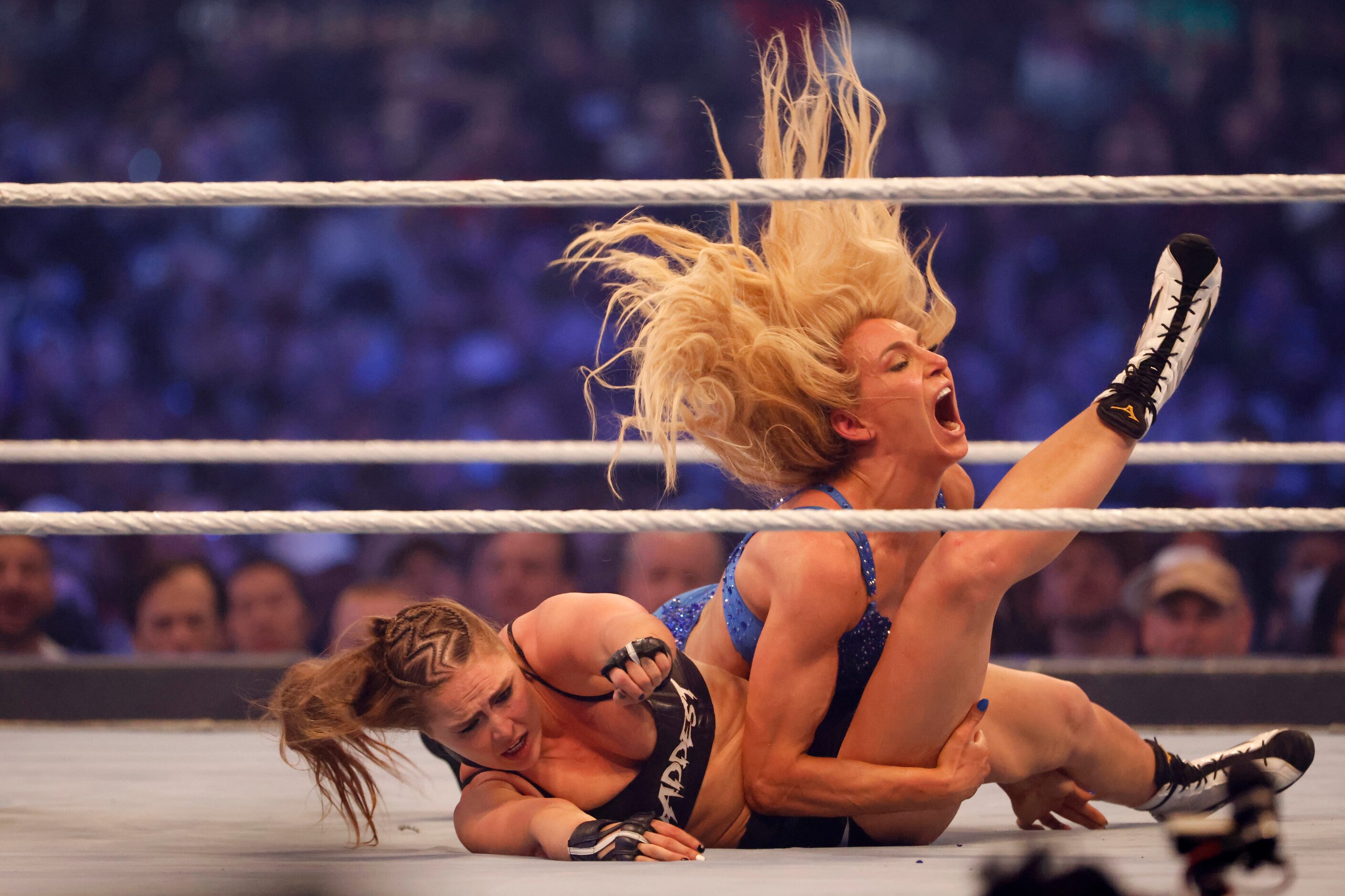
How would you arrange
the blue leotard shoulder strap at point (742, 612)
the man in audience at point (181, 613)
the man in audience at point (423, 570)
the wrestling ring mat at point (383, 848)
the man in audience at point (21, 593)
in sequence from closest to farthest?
the wrestling ring mat at point (383, 848) → the blue leotard shoulder strap at point (742, 612) → the man in audience at point (21, 593) → the man in audience at point (181, 613) → the man in audience at point (423, 570)

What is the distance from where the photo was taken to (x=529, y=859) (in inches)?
44.1

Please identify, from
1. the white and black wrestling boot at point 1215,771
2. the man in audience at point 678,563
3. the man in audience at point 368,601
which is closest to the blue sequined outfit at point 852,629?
the white and black wrestling boot at point 1215,771

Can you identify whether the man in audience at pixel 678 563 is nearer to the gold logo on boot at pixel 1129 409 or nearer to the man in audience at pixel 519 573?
the man in audience at pixel 519 573

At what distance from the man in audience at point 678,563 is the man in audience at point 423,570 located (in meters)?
0.51

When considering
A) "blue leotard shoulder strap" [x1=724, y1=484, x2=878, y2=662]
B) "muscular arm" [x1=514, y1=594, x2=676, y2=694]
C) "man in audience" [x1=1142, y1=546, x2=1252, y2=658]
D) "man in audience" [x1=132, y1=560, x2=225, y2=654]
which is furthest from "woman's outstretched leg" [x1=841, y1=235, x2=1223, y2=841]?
"man in audience" [x1=132, y1=560, x2=225, y2=654]

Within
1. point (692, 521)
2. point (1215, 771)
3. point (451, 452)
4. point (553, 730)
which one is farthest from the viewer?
point (451, 452)

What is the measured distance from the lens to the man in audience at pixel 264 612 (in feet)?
9.04

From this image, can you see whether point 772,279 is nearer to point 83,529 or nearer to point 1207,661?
point 83,529

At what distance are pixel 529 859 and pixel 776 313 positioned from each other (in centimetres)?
62

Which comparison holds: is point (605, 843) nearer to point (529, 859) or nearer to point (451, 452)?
point (529, 859)

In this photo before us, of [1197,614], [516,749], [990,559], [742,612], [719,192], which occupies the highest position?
[719,192]

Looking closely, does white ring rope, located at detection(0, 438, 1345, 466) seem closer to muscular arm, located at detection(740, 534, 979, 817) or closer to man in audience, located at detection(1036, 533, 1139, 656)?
muscular arm, located at detection(740, 534, 979, 817)

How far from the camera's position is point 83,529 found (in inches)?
41.0

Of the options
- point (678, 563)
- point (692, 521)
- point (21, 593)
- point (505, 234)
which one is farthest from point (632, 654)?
point (505, 234)
